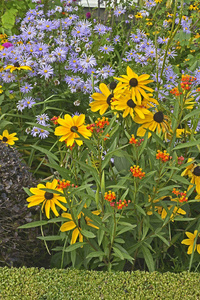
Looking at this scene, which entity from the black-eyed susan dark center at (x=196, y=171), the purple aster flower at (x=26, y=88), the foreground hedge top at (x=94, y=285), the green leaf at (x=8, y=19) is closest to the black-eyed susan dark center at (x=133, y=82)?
the black-eyed susan dark center at (x=196, y=171)

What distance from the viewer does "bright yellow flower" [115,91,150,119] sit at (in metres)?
1.96

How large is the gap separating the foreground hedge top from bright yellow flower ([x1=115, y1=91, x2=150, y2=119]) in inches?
33.9

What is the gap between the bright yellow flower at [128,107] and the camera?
6.43 feet

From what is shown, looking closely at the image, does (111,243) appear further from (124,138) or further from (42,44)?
(42,44)

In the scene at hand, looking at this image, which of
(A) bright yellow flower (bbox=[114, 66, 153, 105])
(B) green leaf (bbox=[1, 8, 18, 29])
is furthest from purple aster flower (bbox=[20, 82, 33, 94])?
(B) green leaf (bbox=[1, 8, 18, 29])

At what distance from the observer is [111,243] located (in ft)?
6.58

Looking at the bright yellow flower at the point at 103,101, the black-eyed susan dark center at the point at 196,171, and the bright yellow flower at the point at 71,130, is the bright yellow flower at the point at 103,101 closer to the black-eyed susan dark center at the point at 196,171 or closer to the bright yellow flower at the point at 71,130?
the bright yellow flower at the point at 71,130

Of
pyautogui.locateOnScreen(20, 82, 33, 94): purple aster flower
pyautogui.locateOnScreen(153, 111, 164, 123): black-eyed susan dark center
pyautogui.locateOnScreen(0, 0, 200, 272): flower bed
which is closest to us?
pyautogui.locateOnScreen(0, 0, 200, 272): flower bed

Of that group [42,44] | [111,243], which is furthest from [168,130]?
[42,44]

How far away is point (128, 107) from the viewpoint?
198 centimetres

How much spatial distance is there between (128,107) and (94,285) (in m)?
0.95

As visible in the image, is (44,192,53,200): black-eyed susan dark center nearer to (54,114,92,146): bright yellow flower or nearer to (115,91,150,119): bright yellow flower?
(54,114,92,146): bright yellow flower

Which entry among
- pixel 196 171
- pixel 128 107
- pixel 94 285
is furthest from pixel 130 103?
pixel 94 285

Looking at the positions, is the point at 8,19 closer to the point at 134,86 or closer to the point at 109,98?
the point at 109,98
